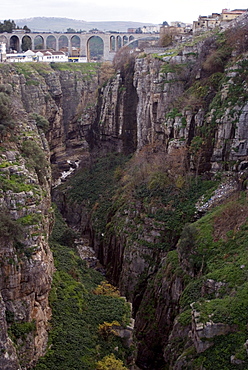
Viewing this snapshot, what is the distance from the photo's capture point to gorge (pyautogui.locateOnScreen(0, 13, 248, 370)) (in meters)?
24.2

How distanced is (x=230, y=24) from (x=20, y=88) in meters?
28.1

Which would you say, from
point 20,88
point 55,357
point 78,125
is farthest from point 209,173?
point 78,125

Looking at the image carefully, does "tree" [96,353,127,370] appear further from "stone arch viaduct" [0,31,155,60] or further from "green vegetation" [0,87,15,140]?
"stone arch viaduct" [0,31,155,60]

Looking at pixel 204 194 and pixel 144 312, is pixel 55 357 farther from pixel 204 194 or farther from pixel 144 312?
pixel 204 194

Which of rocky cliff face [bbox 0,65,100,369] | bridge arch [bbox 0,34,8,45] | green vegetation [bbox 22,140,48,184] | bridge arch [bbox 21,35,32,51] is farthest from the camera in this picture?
bridge arch [bbox 21,35,32,51]

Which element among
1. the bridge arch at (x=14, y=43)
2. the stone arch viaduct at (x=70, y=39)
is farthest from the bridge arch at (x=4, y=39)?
the bridge arch at (x=14, y=43)

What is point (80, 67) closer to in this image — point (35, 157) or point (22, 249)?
point (35, 157)

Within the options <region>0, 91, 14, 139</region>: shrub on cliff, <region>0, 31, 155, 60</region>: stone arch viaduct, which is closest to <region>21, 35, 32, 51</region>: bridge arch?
<region>0, 31, 155, 60</region>: stone arch viaduct

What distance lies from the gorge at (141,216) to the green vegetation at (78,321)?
9 cm

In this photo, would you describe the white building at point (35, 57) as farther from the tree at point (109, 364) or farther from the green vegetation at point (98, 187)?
the tree at point (109, 364)

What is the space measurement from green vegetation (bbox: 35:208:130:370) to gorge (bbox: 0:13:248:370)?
0.29ft

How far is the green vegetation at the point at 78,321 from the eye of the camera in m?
24.7

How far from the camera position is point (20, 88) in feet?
213

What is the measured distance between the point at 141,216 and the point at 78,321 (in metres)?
14.8
